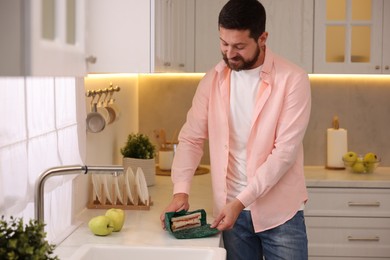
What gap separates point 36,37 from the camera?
126 cm

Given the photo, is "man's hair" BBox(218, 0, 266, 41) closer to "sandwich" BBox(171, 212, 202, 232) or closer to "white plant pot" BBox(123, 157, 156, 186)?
"sandwich" BBox(171, 212, 202, 232)

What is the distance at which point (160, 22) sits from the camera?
311 cm

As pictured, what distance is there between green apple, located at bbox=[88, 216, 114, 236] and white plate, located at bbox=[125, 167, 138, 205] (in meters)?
0.51

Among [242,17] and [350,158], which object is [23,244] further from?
[350,158]

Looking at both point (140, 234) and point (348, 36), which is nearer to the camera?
point (140, 234)

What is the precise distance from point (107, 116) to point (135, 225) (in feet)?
2.49

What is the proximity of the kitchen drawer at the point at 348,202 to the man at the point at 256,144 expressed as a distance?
4.21 ft

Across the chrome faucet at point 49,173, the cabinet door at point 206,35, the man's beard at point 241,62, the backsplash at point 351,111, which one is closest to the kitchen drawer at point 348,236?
the backsplash at point 351,111

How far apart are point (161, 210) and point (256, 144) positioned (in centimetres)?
60

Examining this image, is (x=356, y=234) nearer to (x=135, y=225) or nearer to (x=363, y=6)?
(x=363, y=6)

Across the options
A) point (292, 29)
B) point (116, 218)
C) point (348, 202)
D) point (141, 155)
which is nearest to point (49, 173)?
point (116, 218)

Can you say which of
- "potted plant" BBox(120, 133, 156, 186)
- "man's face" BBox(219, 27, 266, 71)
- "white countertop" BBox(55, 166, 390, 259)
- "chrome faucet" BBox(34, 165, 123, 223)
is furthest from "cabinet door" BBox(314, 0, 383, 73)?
"chrome faucet" BBox(34, 165, 123, 223)

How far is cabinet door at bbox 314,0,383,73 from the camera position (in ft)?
15.0

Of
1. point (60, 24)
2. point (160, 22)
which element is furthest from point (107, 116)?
point (60, 24)
